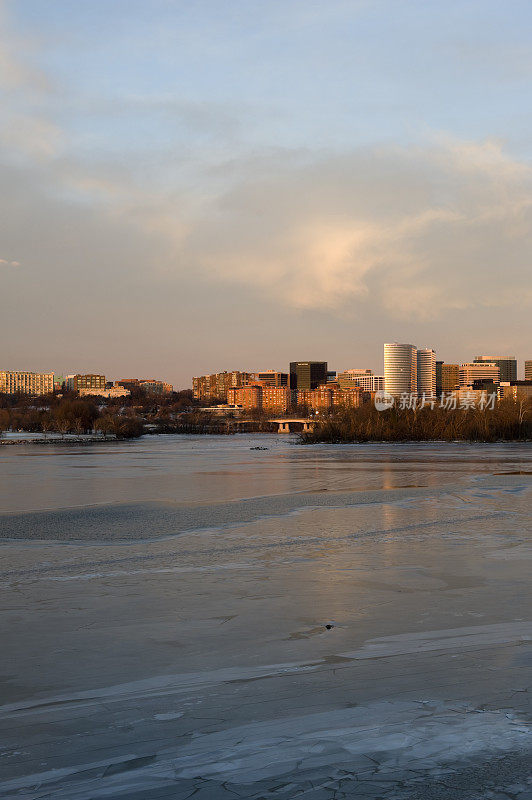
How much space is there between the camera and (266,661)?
571cm

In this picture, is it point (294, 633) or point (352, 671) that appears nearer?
point (352, 671)

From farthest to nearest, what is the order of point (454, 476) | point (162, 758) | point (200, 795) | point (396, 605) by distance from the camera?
point (454, 476) < point (396, 605) < point (162, 758) < point (200, 795)

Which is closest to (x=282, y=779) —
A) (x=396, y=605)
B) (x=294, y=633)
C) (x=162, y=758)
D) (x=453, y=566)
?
(x=162, y=758)

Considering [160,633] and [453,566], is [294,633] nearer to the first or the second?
[160,633]

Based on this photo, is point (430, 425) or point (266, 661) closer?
point (266, 661)

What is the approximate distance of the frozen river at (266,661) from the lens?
394 cm

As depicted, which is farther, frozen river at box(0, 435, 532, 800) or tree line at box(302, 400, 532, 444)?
tree line at box(302, 400, 532, 444)

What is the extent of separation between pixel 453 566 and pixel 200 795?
6356 millimetres

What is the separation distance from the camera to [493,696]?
491 cm

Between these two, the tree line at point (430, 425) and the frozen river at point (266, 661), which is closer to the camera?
the frozen river at point (266, 661)

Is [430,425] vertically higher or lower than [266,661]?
higher

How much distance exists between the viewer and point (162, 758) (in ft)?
13.4

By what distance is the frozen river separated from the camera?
12.9 ft

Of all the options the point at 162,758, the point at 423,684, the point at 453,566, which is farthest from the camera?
the point at 453,566
